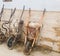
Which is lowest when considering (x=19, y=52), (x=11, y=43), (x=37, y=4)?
(x=19, y=52)

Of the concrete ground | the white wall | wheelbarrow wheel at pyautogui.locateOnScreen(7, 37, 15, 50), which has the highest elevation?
the white wall

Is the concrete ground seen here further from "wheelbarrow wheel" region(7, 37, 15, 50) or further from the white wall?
the white wall

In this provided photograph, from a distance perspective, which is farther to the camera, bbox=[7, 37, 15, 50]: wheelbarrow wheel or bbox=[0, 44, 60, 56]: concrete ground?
bbox=[7, 37, 15, 50]: wheelbarrow wheel

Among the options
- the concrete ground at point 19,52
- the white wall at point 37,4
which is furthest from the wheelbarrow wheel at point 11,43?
the white wall at point 37,4

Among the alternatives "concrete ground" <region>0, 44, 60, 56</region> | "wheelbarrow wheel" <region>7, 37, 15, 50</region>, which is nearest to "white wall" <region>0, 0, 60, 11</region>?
"wheelbarrow wheel" <region>7, 37, 15, 50</region>

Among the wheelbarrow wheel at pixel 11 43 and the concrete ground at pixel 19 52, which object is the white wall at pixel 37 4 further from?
the concrete ground at pixel 19 52

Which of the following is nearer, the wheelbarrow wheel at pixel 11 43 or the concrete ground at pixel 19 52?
the concrete ground at pixel 19 52

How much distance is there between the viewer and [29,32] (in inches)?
209

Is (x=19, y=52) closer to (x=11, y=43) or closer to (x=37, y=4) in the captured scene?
(x=11, y=43)

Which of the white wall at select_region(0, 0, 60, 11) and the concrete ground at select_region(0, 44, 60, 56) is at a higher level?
the white wall at select_region(0, 0, 60, 11)

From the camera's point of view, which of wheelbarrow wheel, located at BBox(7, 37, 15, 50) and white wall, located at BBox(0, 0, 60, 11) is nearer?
white wall, located at BBox(0, 0, 60, 11)

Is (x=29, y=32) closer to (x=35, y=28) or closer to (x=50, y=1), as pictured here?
(x=35, y=28)

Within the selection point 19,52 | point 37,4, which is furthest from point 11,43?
point 37,4

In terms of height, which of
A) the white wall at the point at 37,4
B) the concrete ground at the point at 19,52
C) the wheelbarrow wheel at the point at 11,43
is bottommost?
the concrete ground at the point at 19,52
